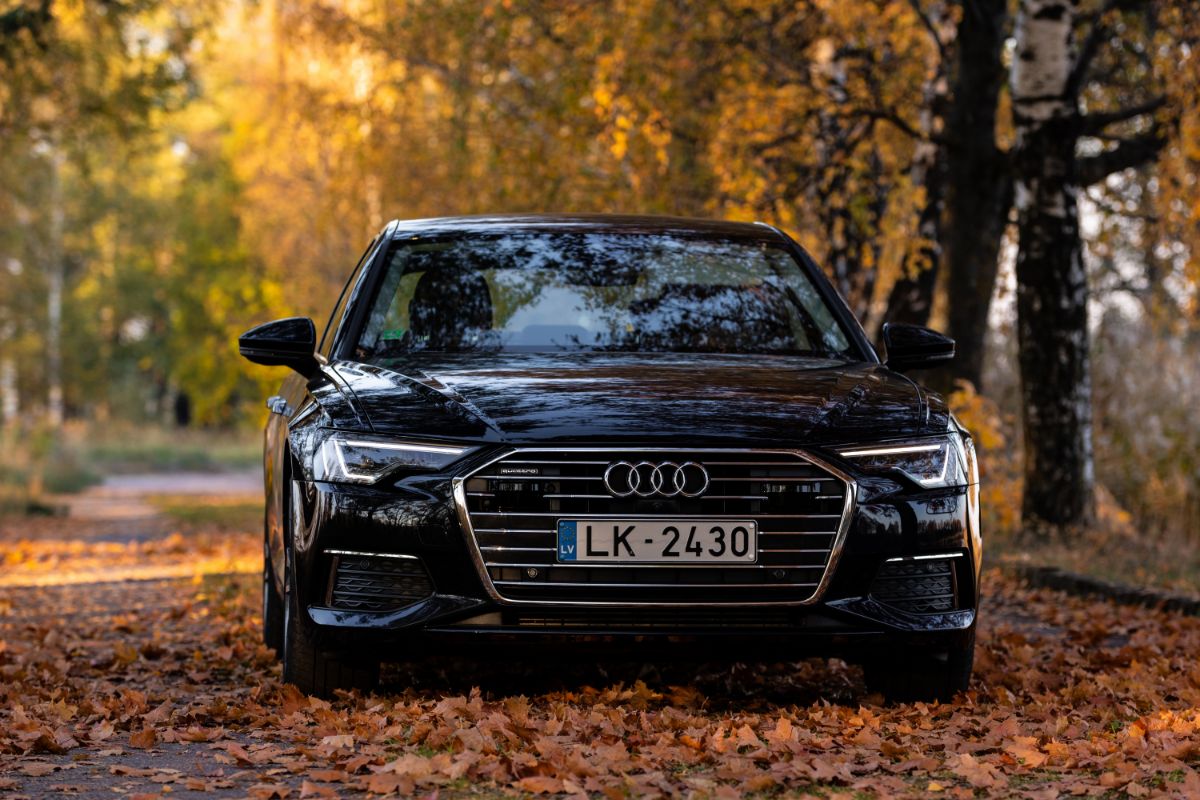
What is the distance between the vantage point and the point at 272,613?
7.82 m

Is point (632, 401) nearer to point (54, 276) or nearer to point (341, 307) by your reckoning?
point (341, 307)

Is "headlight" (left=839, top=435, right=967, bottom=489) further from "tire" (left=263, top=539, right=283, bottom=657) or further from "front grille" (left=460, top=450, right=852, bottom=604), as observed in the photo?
"tire" (left=263, top=539, right=283, bottom=657)

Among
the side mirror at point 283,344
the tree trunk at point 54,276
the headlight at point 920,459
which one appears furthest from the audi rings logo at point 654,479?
the tree trunk at point 54,276

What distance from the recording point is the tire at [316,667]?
594cm

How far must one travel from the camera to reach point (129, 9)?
72.5 feet

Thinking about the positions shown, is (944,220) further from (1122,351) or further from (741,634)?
(741,634)

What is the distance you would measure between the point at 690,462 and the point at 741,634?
0.56 m

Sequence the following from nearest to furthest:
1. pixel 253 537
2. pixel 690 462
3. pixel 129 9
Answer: pixel 690 462 < pixel 253 537 < pixel 129 9

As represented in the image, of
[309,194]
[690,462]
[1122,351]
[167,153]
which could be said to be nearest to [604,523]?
[690,462]

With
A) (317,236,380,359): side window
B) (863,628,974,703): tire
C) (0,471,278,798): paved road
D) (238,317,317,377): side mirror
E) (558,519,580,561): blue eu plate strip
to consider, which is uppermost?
(317,236,380,359): side window

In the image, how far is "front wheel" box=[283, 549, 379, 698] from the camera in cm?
594

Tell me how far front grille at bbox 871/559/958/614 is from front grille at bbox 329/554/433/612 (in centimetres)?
139

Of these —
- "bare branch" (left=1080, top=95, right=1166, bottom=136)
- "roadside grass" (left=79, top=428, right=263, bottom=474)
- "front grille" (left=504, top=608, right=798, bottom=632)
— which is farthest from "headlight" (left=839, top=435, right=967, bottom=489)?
"roadside grass" (left=79, top=428, right=263, bottom=474)

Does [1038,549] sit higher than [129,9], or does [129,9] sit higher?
[129,9]
